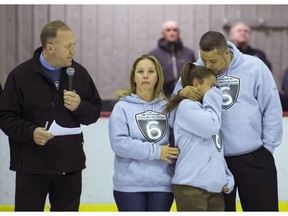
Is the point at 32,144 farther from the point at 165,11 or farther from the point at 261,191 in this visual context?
the point at 165,11

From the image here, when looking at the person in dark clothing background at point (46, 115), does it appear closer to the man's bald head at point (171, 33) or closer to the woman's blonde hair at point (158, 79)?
the woman's blonde hair at point (158, 79)

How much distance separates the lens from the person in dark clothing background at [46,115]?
2676mm

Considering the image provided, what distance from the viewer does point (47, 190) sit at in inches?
109

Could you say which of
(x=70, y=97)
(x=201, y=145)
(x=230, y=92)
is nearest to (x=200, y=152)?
(x=201, y=145)

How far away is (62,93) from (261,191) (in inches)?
37.4

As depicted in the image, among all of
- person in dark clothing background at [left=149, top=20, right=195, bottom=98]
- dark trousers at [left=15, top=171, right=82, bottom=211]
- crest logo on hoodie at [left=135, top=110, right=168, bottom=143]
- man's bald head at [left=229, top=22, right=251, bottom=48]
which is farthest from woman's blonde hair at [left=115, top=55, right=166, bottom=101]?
man's bald head at [left=229, top=22, right=251, bottom=48]

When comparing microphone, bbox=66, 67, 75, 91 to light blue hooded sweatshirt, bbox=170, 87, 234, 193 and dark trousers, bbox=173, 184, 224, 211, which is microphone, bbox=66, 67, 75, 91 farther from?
dark trousers, bbox=173, 184, 224, 211

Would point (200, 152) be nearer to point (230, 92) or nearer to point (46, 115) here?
point (230, 92)

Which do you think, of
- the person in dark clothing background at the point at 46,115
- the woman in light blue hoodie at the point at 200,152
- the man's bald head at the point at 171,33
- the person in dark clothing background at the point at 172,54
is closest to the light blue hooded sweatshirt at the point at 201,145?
the woman in light blue hoodie at the point at 200,152

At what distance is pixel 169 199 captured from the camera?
2766 mm

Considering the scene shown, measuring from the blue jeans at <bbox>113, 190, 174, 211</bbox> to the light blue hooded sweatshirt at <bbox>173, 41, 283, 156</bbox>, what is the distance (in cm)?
33

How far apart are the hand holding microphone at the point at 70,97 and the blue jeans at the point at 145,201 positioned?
430mm

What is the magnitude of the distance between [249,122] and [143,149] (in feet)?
1.53

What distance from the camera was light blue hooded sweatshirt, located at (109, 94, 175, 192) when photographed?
2.70m
